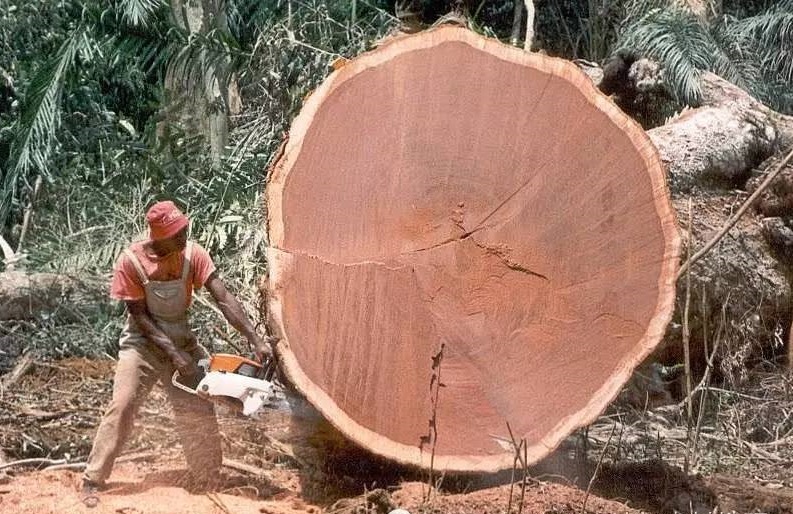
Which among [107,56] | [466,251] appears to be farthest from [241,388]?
[107,56]

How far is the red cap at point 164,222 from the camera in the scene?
13.0ft

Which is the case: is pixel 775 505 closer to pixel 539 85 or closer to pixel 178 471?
pixel 539 85

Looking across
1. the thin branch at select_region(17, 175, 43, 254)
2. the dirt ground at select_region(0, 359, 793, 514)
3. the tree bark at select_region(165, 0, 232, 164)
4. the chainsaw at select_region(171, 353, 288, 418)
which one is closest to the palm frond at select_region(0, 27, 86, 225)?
the thin branch at select_region(17, 175, 43, 254)

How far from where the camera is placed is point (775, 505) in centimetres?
412

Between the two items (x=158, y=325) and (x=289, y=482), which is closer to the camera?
(x=158, y=325)

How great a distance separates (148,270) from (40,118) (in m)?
4.45

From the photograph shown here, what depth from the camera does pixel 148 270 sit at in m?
4.08

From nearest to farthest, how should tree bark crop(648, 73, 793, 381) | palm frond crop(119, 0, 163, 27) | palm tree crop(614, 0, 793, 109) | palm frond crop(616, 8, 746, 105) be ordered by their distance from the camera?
tree bark crop(648, 73, 793, 381)
palm frond crop(616, 8, 746, 105)
palm frond crop(119, 0, 163, 27)
palm tree crop(614, 0, 793, 109)

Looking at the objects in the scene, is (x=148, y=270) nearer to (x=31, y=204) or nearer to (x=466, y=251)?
(x=466, y=251)

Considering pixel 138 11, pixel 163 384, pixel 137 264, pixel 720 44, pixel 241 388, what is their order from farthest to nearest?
pixel 720 44 → pixel 138 11 → pixel 163 384 → pixel 137 264 → pixel 241 388

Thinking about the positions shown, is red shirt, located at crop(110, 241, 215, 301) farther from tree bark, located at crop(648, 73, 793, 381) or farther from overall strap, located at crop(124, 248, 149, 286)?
tree bark, located at crop(648, 73, 793, 381)

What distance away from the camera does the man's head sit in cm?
398

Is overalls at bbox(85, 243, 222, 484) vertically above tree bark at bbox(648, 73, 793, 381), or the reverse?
tree bark at bbox(648, 73, 793, 381)

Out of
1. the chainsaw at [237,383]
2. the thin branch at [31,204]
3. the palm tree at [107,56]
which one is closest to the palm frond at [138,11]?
the palm tree at [107,56]
